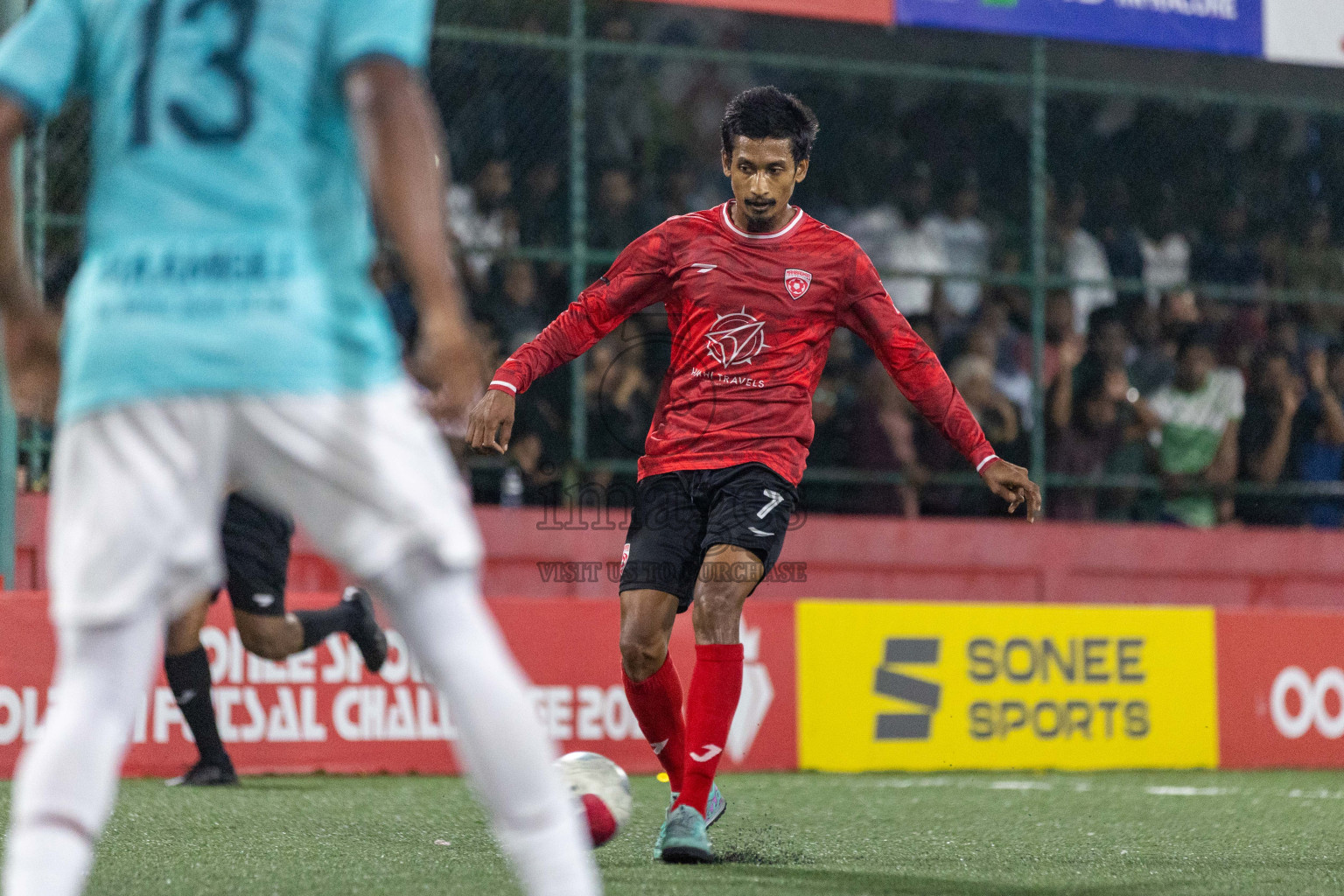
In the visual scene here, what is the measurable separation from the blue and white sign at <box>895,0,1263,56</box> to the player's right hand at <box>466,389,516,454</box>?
6762 millimetres

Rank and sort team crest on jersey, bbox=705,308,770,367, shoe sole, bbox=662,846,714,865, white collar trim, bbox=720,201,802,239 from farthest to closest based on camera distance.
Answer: white collar trim, bbox=720,201,802,239 < team crest on jersey, bbox=705,308,770,367 < shoe sole, bbox=662,846,714,865

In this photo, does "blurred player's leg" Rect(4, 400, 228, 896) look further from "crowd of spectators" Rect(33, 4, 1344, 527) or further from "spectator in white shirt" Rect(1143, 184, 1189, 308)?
"spectator in white shirt" Rect(1143, 184, 1189, 308)

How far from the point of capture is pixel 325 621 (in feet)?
23.7

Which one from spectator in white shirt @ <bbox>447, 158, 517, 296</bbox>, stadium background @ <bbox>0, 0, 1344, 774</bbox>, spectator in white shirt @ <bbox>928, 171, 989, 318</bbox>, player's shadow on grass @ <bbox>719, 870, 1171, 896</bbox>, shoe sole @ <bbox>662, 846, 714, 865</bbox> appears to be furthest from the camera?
spectator in white shirt @ <bbox>928, 171, 989, 318</bbox>

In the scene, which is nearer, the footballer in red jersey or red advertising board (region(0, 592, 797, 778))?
the footballer in red jersey

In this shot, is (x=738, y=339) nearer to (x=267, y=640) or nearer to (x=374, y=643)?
(x=267, y=640)

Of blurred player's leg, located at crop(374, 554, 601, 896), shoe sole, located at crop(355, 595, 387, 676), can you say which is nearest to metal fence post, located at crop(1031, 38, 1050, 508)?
shoe sole, located at crop(355, 595, 387, 676)

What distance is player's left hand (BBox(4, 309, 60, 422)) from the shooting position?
260 cm

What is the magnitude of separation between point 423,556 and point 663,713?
284cm

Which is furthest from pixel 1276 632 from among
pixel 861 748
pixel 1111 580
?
pixel 861 748

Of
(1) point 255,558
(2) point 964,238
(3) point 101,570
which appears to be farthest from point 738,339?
(2) point 964,238

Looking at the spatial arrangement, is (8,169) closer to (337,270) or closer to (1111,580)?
(337,270)

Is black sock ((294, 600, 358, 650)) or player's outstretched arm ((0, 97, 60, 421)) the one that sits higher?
player's outstretched arm ((0, 97, 60, 421))

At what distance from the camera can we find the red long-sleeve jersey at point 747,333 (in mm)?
5172
